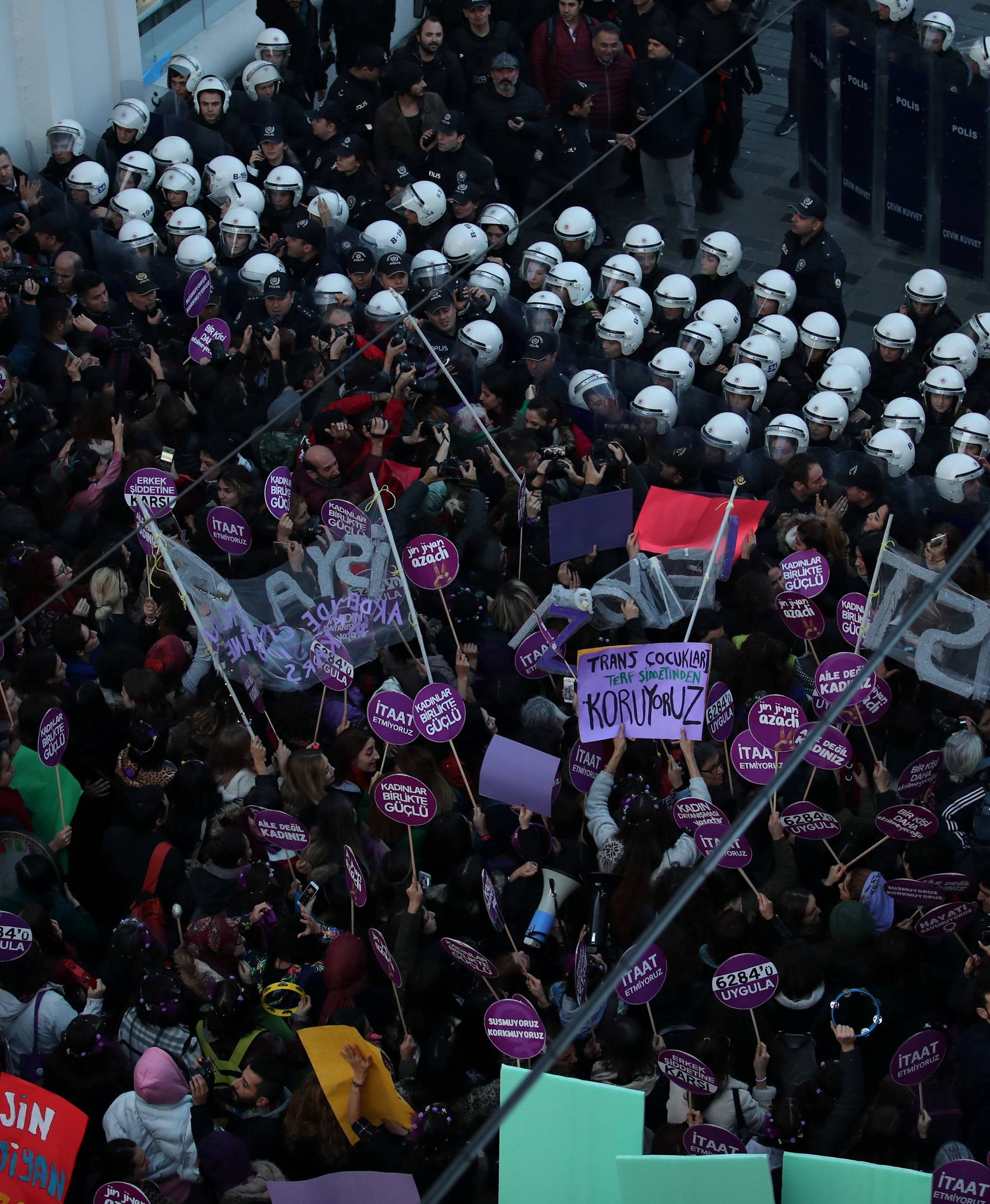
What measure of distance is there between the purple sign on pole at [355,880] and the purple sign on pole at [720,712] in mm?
1768

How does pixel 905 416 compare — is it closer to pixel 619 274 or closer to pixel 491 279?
pixel 619 274

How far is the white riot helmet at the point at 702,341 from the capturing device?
10820 mm

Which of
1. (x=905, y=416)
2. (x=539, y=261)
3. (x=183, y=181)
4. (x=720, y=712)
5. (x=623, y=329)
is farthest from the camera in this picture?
(x=183, y=181)

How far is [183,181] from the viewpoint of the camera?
12.0 meters

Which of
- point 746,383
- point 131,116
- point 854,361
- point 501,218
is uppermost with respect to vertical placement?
point 131,116

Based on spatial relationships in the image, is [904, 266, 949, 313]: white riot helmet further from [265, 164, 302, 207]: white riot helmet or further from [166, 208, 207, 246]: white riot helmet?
[166, 208, 207, 246]: white riot helmet

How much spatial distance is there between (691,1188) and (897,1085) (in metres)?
1.27

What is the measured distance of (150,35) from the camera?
14383mm

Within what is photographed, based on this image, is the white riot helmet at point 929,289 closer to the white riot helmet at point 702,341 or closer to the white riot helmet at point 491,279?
the white riot helmet at point 702,341

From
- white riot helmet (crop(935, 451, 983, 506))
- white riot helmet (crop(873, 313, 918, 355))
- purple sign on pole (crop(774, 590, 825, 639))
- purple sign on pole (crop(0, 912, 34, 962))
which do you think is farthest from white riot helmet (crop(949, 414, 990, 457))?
purple sign on pole (crop(0, 912, 34, 962))

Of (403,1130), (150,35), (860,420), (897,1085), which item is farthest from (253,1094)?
(150,35)

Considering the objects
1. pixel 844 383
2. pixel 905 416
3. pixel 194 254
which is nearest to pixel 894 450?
pixel 905 416

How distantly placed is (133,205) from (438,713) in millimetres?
5918

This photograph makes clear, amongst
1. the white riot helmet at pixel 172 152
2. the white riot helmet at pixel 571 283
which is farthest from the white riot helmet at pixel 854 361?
the white riot helmet at pixel 172 152
